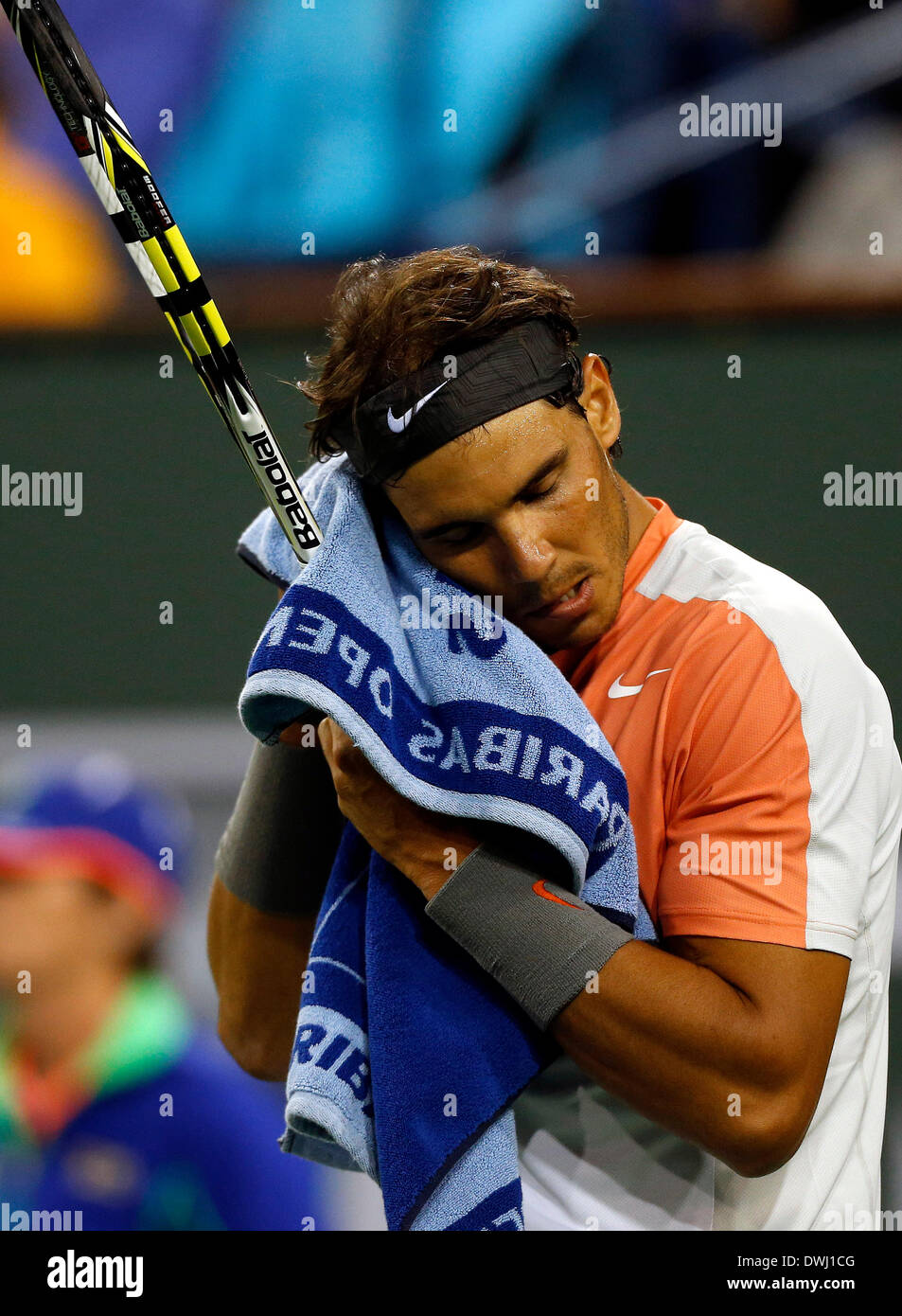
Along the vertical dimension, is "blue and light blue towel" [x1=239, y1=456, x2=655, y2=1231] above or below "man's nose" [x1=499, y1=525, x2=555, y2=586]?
below

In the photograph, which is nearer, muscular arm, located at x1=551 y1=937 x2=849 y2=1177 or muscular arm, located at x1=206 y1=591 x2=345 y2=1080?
muscular arm, located at x1=551 y1=937 x2=849 y2=1177

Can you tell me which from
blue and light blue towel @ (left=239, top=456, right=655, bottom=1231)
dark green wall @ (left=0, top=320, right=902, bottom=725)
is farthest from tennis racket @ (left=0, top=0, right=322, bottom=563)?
dark green wall @ (left=0, top=320, right=902, bottom=725)

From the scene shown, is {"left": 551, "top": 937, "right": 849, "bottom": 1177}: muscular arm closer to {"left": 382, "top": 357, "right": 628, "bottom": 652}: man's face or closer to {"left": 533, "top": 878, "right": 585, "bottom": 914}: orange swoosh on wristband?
{"left": 533, "top": 878, "right": 585, "bottom": 914}: orange swoosh on wristband

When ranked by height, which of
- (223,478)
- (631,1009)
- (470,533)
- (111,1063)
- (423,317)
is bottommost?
(111,1063)

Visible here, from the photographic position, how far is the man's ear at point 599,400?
875 mm

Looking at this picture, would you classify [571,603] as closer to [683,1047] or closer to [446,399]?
[446,399]

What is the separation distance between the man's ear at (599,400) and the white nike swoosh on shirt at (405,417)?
5.3 inches

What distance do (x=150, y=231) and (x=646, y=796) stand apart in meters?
0.41

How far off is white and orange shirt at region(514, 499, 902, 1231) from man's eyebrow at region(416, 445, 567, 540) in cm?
9

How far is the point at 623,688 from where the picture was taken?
0.80 m

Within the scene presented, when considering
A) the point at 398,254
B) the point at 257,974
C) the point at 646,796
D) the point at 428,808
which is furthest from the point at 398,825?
the point at 398,254

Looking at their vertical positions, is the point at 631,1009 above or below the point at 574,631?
below

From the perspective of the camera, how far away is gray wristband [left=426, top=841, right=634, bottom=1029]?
700 millimetres
